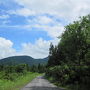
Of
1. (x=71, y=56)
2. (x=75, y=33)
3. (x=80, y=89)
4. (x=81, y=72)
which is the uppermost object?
Result: (x=75, y=33)

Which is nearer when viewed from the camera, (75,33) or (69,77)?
(69,77)

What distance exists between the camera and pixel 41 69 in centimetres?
19862

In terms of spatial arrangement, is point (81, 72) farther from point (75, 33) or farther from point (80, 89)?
point (75, 33)

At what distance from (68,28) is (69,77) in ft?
37.3

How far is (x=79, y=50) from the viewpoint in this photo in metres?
44.6

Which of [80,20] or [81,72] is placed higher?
[80,20]

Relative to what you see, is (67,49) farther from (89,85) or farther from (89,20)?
(89,85)

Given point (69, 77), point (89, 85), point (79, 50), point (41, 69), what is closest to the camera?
point (89, 85)

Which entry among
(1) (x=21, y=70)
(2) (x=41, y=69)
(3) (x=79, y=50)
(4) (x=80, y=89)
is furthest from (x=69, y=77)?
(2) (x=41, y=69)

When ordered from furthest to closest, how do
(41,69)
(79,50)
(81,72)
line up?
(41,69)
(79,50)
(81,72)

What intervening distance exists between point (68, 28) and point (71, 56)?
5.67m

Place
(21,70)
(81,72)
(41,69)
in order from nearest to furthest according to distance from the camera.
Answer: (81,72)
(21,70)
(41,69)

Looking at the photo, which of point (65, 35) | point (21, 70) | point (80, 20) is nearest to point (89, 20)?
point (80, 20)

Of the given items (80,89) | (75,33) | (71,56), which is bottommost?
(80,89)
